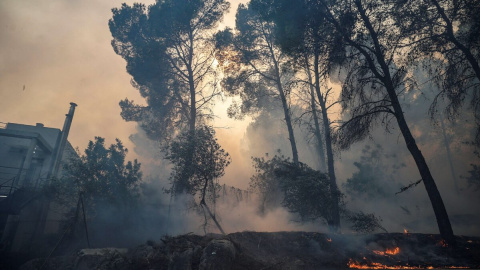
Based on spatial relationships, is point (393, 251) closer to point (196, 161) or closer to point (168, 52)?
point (196, 161)

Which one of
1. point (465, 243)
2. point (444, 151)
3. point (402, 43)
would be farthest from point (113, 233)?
point (444, 151)

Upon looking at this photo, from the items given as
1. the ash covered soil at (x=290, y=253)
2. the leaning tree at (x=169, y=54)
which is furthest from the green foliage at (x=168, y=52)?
the ash covered soil at (x=290, y=253)

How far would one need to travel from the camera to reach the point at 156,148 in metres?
44.5

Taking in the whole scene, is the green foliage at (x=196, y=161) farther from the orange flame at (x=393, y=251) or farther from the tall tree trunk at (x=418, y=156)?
the tall tree trunk at (x=418, y=156)

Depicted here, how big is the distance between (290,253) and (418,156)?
6836 mm

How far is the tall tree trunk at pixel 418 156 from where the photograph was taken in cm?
934

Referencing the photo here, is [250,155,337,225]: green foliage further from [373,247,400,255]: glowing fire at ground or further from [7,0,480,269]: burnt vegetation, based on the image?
[373,247,400,255]: glowing fire at ground

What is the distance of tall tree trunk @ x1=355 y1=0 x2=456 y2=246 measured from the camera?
30.6ft

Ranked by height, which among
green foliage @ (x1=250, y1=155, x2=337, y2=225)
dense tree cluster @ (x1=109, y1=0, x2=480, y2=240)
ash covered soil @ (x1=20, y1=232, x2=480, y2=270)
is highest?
dense tree cluster @ (x1=109, y1=0, x2=480, y2=240)

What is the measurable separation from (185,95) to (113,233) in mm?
13111

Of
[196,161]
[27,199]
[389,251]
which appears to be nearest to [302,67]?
[196,161]

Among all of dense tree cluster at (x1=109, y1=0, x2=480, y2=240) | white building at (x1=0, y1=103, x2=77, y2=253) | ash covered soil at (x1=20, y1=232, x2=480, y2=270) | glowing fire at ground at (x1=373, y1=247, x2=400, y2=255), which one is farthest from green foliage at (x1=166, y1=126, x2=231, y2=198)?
glowing fire at ground at (x1=373, y1=247, x2=400, y2=255)

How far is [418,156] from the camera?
10.2m

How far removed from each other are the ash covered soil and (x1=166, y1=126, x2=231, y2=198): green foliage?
16.1ft
